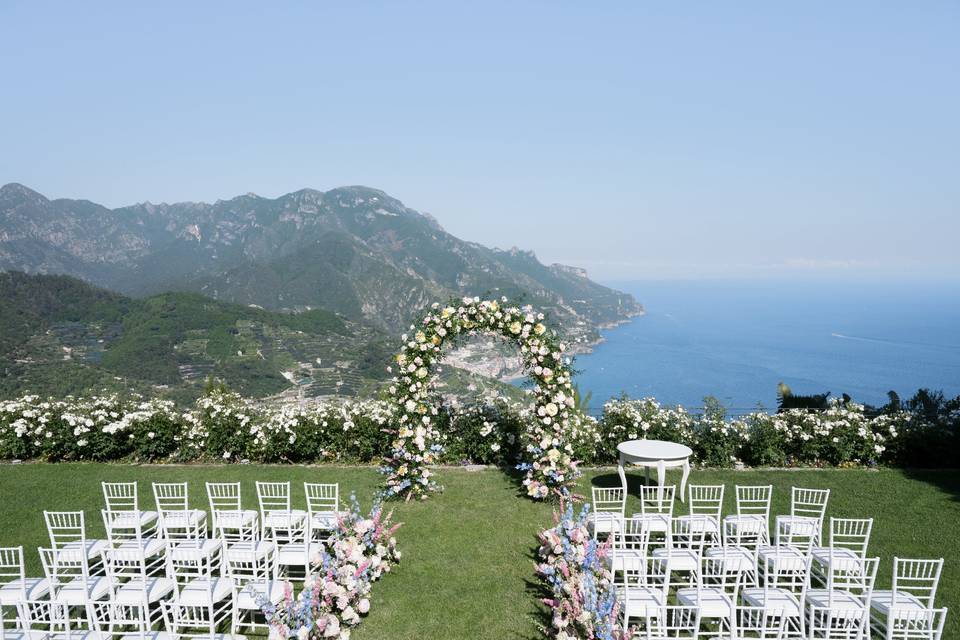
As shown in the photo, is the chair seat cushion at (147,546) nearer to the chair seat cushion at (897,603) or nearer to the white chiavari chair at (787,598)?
the white chiavari chair at (787,598)

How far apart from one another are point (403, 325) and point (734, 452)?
11943 cm

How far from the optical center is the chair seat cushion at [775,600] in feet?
16.1

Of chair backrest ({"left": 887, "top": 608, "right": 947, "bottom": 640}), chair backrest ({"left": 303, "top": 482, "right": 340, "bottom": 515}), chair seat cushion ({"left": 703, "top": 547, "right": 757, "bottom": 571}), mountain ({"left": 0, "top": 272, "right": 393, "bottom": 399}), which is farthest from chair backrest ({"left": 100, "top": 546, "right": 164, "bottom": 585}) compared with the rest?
mountain ({"left": 0, "top": 272, "right": 393, "bottom": 399})

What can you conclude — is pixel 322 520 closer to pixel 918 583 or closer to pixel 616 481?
pixel 616 481

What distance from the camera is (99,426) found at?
1124cm

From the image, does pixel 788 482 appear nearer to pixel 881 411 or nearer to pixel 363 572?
pixel 881 411

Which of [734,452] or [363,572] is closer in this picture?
[363,572]

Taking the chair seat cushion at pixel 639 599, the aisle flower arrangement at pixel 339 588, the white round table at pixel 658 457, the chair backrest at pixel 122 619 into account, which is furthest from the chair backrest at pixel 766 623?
the chair backrest at pixel 122 619

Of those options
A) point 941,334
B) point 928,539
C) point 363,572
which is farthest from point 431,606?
point 941,334

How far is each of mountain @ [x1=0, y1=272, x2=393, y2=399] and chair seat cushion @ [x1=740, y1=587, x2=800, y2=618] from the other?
2061 inches

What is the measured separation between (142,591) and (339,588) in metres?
1.74

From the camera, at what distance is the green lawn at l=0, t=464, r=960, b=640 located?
19.2 ft

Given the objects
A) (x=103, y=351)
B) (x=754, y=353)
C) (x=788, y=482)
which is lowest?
(x=754, y=353)

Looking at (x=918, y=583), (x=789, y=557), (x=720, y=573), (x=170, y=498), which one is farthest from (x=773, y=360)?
(x=170, y=498)
